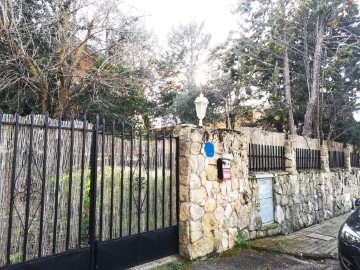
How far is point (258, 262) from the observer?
15.3 feet

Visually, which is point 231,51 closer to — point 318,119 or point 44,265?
point 318,119

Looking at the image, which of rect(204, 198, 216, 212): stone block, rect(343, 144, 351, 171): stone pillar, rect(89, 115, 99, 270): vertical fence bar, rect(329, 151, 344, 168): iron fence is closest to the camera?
rect(89, 115, 99, 270): vertical fence bar

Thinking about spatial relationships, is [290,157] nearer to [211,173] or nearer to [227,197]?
[227,197]

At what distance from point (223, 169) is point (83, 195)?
2.49 metres

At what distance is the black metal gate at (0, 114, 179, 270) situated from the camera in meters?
2.97

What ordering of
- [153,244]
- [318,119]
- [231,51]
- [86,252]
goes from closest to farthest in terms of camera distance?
[86,252], [153,244], [318,119], [231,51]

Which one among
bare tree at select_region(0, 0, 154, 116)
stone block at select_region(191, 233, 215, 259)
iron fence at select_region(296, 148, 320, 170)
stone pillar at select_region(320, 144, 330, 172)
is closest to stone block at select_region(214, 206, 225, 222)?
stone block at select_region(191, 233, 215, 259)

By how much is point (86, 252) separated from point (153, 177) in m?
1.44

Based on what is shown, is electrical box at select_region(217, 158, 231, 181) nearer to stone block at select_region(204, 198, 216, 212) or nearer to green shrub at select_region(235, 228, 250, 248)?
stone block at select_region(204, 198, 216, 212)

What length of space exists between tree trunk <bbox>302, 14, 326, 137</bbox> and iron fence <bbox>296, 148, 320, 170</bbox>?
2427 millimetres

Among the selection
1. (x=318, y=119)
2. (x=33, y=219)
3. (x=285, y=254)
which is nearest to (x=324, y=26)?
(x=318, y=119)

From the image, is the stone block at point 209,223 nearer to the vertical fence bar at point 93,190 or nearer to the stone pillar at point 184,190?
the stone pillar at point 184,190

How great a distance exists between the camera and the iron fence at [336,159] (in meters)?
9.93

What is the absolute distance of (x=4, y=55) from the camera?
820 cm
